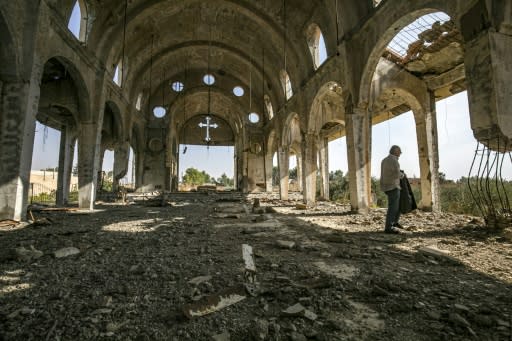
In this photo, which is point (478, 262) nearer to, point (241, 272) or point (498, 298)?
point (498, 298)

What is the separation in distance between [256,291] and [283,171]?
14.4 m

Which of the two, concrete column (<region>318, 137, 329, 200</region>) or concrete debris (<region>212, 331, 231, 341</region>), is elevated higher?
concrete column (<region>318, 137, 329, 200</region>)

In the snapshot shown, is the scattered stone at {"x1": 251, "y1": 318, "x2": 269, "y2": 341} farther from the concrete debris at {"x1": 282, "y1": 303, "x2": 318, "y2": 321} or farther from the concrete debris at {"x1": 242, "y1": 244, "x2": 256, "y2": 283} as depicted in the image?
the concrete debris at {"x1": 242, "y1": 244, "x2": 256, "y2": 283}

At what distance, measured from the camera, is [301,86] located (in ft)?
42.0

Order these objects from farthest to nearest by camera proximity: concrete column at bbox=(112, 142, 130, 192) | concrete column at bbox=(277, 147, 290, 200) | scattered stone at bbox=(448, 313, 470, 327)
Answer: concrete column at bbox=(277, 147, 290, 200) < concrete column at bbox=(112, 142, 130, 192) < scattered stone at bbox=(448, 313, 470, 327)

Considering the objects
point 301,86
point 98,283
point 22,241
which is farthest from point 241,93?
point 98,283

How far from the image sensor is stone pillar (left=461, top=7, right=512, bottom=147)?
4.11 meters

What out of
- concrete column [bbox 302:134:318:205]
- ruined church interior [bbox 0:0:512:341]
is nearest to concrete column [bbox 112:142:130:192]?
ruined church interior [bbox 0:0:512:341]

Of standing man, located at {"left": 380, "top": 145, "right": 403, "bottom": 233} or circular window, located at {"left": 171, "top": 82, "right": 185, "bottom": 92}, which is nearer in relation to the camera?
standing man, located at {"left": 380, "top": 145, "right": 403, "bottom": 233}

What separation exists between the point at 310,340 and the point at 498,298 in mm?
1800

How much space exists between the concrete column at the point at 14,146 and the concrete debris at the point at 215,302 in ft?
22.4

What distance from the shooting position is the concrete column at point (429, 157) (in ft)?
31.9

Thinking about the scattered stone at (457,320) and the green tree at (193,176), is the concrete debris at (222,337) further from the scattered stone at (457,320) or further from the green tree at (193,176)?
the green tree at (193,176)

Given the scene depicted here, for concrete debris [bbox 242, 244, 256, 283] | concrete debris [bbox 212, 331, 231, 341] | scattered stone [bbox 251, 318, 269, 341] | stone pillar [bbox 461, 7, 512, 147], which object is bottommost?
concrete debris [bbox 212, 331, 231, 341]
